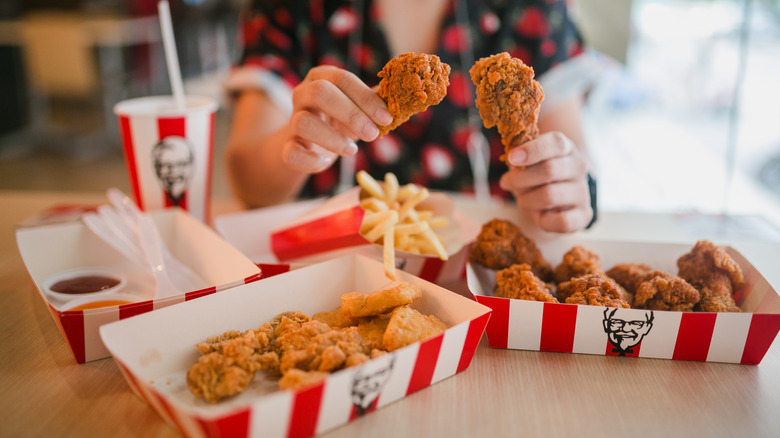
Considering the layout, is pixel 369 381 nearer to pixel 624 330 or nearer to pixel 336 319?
pixel 336 319

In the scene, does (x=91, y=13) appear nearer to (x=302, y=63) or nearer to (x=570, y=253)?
(x=302, y=63)

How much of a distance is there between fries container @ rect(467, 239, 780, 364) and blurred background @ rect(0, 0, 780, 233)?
141 cm

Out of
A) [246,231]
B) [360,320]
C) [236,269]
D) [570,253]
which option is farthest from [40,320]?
[570,253]

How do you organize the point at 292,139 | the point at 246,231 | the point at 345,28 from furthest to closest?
the point at 345,28, the point at 246,231, the point at 292,139

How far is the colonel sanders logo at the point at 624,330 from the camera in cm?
97

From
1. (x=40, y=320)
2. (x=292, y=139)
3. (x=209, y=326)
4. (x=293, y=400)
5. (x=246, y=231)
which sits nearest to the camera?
(x=293, y=400)

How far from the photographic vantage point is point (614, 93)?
18.1ft

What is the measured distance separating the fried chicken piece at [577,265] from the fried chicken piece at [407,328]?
0.33m

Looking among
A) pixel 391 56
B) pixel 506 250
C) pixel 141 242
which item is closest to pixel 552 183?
pixel 506 250

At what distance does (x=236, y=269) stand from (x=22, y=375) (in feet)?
1.29

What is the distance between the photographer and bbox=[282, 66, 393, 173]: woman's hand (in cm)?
110

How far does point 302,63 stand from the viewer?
7.30 ft

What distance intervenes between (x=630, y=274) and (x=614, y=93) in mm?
4844

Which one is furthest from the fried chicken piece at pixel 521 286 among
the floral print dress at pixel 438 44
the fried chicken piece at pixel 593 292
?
the floral print dress at pixel 438 44
